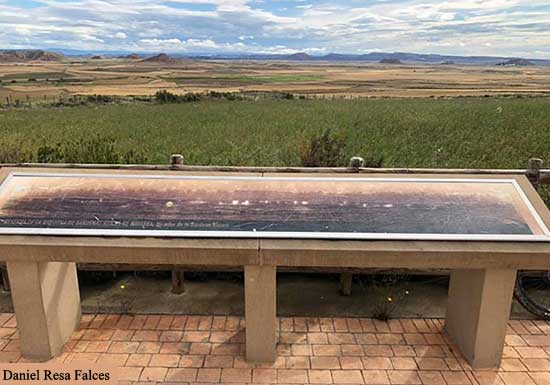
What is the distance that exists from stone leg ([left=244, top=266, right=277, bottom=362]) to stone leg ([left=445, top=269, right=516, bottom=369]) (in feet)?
5.62

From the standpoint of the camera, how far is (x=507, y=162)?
30.0 feet

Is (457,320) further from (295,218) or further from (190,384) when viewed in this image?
(190,384)

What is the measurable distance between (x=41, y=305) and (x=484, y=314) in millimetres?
3756

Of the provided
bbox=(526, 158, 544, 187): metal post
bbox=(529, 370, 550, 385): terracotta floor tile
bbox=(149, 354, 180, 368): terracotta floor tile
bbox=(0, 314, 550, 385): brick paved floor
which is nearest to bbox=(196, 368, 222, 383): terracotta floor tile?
bbox=(0, 314, 550, 385): brick paved floor

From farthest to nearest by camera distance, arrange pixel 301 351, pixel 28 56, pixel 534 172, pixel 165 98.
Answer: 1. pixel 28 56
2. pixel 165 98
3. pixel 534 172
4. pixel 301 351

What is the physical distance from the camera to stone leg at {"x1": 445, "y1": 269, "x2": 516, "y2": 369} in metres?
3.70

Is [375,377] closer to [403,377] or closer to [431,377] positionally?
[403,377]

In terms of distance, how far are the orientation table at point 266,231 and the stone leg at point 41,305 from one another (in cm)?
1

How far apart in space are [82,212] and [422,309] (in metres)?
3.57

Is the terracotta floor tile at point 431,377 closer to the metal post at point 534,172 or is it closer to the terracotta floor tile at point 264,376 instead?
the terracotta floor tile at point 264,376

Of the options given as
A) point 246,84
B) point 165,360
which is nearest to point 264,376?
point 165,360

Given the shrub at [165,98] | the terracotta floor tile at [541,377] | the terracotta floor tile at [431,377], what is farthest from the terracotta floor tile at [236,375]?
the shrub at [165,98]

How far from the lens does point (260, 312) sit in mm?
3797

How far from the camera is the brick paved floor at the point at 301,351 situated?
147 inches
